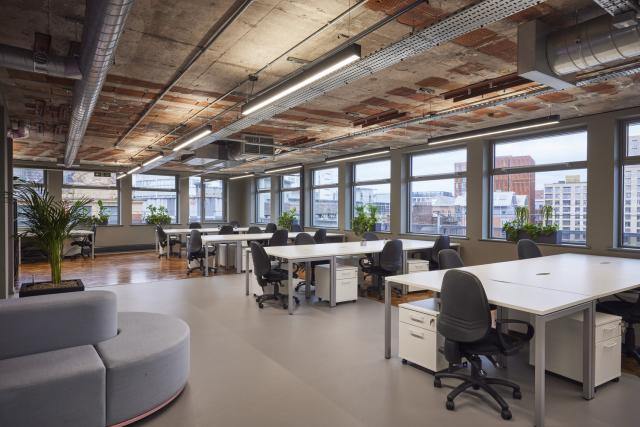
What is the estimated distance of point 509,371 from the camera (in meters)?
3.38

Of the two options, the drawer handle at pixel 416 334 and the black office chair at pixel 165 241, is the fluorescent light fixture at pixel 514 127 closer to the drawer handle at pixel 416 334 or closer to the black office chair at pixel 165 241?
the drawer handle at pixel 416 334

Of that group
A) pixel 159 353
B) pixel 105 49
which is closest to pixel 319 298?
→ pixel 159 353

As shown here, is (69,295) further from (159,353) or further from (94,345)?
(159,353)

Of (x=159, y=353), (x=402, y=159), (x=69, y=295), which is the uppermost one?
(x=402, y=159)

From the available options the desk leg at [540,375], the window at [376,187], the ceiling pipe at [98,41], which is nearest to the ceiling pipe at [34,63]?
the ceiling pipe at [98,41]

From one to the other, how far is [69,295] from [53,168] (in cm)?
1144

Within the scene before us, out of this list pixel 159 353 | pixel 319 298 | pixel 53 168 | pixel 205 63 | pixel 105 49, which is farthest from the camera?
pixel 53 168

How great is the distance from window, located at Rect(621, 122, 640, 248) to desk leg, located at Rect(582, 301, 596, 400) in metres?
4.01

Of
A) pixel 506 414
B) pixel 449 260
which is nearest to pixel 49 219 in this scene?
pixel 449 260

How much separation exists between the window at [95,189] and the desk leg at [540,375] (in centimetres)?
1342

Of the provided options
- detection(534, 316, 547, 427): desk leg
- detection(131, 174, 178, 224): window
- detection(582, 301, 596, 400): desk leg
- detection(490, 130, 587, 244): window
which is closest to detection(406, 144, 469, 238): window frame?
detection(490, 130, 587, 244): window

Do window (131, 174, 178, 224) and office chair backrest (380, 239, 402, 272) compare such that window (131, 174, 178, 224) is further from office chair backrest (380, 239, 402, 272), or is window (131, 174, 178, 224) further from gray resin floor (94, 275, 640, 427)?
office chair backrest (380, 239, 402, 272)

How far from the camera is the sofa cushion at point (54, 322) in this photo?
97.5 inches

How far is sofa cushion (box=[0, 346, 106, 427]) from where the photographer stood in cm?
205
